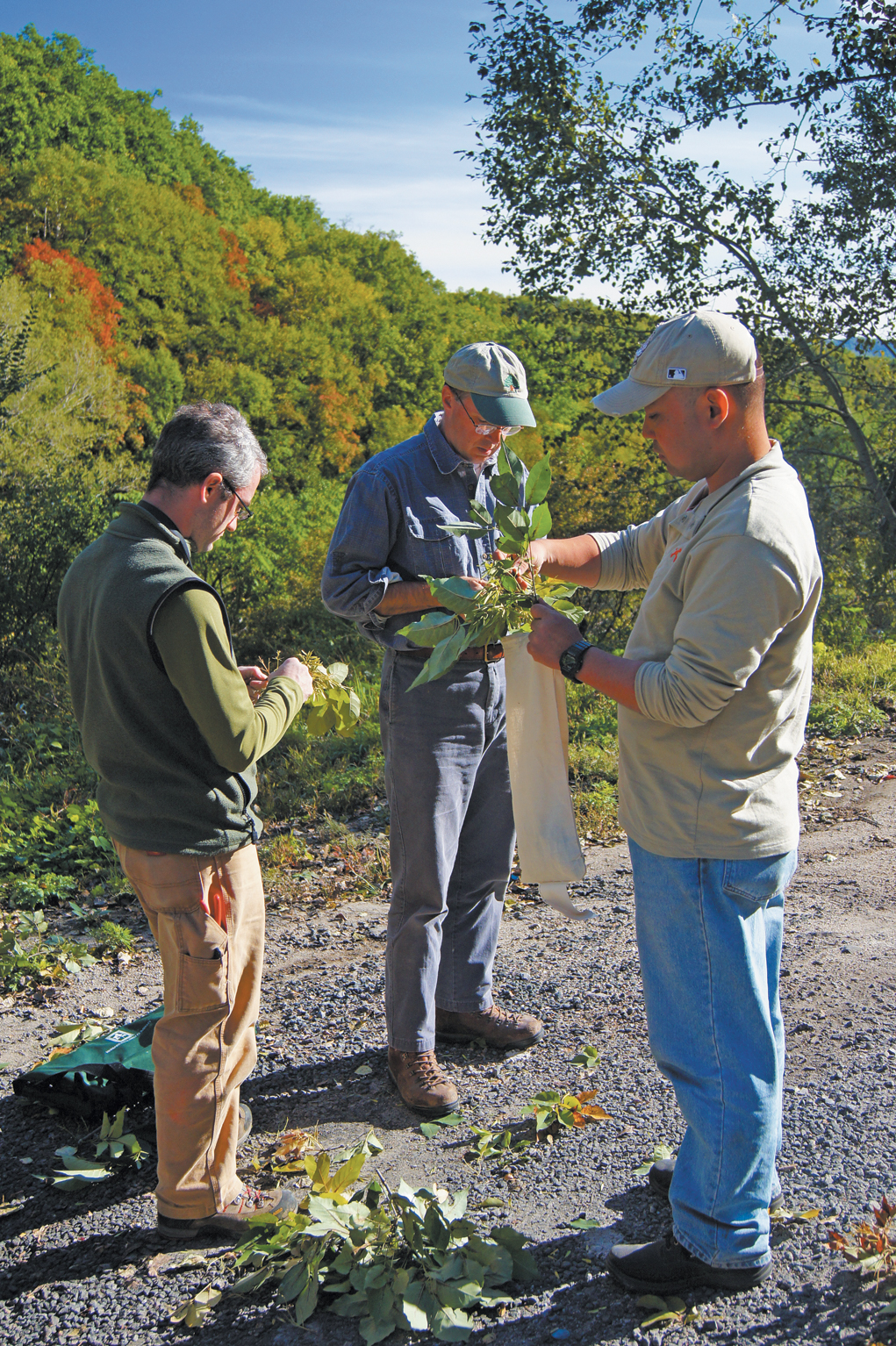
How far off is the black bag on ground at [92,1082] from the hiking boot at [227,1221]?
650mm

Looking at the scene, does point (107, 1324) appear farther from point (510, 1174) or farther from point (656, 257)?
point (656, 257)

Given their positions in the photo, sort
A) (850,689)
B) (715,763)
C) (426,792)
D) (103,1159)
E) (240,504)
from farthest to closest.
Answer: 1. (850,689)
2. (426,792)
3. (103,1159)
4. (240,504)
5. (715,763)

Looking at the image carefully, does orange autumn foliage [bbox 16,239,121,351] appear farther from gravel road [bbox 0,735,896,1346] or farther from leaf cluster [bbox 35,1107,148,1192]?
leaf cluster [bbox 35,1107,148,1192]

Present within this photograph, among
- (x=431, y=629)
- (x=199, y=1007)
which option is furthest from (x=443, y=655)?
(x=199, y=1007)

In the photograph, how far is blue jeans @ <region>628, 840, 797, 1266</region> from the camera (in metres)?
2.14

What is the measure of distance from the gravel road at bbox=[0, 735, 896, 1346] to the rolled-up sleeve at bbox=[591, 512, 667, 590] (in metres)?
1.67

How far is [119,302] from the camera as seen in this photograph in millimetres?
34656

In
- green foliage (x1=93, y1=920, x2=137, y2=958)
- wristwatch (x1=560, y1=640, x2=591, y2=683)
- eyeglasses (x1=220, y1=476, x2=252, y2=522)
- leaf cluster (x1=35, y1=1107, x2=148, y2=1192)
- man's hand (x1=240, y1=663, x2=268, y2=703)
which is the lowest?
leaf cluster (x1=35, y1=1107, x2=148, y2=1192)

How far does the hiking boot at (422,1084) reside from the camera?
3084 millimetres

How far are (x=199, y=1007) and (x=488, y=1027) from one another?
1.39 metres

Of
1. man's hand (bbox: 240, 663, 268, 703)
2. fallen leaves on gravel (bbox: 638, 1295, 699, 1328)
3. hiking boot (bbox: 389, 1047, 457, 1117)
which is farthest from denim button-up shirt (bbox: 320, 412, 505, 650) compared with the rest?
fallen leaves on gravel (bbox: 638, 1295, 699, 1328)

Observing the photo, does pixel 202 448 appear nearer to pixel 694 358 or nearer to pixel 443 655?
pixel 443 655

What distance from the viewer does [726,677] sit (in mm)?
1968

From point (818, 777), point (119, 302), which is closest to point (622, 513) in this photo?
point (818, 777)
